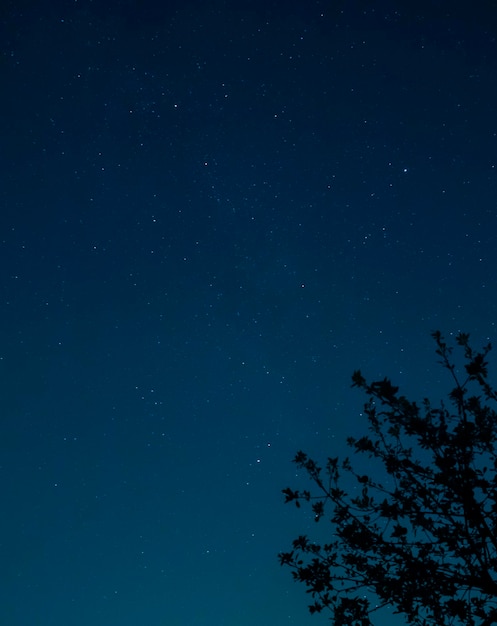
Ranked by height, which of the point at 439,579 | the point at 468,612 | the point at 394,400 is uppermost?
the point at 394,400

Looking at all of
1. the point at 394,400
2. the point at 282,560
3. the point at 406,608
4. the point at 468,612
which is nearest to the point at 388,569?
the point at 406,608

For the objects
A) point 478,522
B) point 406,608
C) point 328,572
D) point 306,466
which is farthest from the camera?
point 306,466

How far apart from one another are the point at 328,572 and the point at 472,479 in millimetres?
1380

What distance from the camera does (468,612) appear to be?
384 centimetres

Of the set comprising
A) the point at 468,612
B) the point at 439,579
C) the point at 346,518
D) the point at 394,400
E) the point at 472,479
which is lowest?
the point at 468,612

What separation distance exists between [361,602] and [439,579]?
0.73 m

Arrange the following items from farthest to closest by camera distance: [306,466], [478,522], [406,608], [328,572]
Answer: [306,466], [328,572], [406,608], [478,522]

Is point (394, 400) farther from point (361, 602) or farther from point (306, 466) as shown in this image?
point (361, 602)

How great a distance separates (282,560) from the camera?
15.3 feet

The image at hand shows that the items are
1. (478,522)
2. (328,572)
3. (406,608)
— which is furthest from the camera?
(328,572)

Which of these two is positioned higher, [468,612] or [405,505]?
[405,505]

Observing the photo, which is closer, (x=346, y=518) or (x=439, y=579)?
(x=439, y=579)

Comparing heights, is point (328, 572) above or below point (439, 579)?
above

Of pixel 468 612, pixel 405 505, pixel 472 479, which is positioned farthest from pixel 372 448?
pixel 468 612
